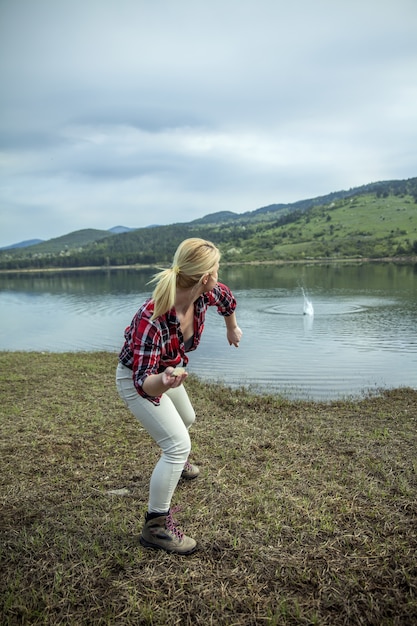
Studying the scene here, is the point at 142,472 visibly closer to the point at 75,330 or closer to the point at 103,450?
the point at 103,450

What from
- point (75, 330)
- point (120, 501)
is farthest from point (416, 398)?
point (75, 330)

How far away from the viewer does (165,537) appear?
4.06 metres

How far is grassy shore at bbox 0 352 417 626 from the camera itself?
3.43 meters

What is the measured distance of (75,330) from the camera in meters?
28.6

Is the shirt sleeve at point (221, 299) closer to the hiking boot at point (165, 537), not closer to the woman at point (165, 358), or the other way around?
the woman at point (165, 358)

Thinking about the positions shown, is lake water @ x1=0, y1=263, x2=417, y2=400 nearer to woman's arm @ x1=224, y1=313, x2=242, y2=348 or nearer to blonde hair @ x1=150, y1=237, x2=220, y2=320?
woman's arm @ x1=224, y1=313, x2=242, y2=348

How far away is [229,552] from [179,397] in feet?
4.98

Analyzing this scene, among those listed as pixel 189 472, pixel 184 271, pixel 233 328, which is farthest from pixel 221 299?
pixel 189 472

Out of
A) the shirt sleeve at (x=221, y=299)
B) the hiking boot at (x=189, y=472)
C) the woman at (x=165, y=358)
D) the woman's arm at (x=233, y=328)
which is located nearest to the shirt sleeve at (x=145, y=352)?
the woman at (x=165, y=358)

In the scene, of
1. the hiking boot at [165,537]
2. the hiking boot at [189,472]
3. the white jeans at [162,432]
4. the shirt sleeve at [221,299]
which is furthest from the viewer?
the hiking boot at [189,472]

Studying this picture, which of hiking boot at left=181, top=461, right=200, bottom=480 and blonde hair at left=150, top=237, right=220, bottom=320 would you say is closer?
blonde hair at left=150, top=237, right=220, bottom=320

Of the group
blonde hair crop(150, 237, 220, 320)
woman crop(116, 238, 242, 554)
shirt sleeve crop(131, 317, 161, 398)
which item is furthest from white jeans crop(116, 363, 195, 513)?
blonde hair crop(150, 237, 220, 320)

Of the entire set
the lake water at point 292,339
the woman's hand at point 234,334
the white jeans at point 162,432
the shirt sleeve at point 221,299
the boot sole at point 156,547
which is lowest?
the lake water at point 292,339

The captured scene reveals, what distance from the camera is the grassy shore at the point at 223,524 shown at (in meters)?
3.43
